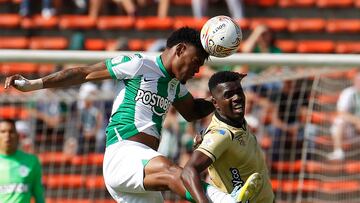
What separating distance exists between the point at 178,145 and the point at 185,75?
4475 millimetres

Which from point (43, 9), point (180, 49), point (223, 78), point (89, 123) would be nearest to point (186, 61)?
point (180, 49)

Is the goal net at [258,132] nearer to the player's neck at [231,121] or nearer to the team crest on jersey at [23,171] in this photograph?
the team crest on jersey at [23,171]

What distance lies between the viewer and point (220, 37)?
794 cm

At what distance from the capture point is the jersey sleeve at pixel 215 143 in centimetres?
759

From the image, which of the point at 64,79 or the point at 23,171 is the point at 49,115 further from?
the point at 64,79

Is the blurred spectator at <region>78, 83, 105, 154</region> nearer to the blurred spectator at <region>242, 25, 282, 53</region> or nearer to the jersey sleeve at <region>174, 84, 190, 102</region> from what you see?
the blurred spectator at <region>242, 25, 282, 53</region>

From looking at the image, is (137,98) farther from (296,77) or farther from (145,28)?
(145,28)

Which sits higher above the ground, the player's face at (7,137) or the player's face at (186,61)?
the player's face at (186,61)

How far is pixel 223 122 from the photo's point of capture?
788cm

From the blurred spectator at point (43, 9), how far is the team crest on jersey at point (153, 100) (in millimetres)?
8249

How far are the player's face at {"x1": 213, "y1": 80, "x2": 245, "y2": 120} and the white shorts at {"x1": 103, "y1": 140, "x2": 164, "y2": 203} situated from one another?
614 mm

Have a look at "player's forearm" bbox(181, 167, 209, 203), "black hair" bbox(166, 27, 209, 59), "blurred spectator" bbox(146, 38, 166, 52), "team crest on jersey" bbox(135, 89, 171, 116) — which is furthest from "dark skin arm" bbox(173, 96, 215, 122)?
"blurred spectator" bbox(146, 38, 166, 52)

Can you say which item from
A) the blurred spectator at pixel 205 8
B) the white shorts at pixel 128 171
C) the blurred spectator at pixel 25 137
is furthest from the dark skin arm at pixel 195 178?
the blurred spectator at pixel 205 8

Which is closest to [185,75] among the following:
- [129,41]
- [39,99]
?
[39,99]
